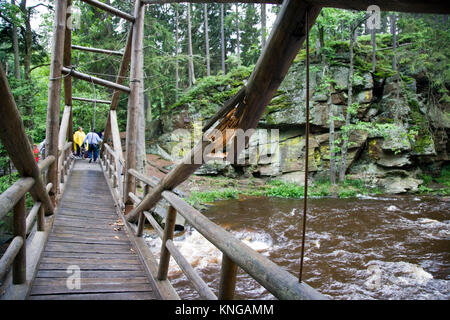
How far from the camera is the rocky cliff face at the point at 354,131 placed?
15125 millimetres

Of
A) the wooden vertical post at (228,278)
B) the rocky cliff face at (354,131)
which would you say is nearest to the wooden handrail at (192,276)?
the wooden vertical post at (228,278)

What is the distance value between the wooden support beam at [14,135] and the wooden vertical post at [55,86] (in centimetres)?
248

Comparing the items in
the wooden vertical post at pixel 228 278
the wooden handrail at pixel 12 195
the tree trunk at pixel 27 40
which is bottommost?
the wooden vertical post at pixel 228 278

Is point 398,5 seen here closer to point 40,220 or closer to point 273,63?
point 273,63

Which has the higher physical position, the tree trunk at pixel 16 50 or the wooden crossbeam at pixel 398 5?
the tree trunk at pixel 16 50

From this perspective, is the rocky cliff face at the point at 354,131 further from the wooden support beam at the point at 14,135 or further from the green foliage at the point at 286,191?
the wooden support beam at the point at 14,135

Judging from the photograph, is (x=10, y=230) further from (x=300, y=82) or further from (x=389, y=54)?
(x=389, y=54)

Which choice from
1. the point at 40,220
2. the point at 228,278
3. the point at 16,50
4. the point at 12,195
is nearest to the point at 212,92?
the point at 16,50

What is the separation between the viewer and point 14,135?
227cm

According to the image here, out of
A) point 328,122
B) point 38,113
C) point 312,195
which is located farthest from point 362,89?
point 38,113

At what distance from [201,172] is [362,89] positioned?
10.5m

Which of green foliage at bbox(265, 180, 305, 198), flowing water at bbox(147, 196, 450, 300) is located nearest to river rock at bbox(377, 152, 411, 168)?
flowing water at bbox(147, 196, 450, 300)

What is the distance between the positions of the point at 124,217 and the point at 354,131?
14.1m

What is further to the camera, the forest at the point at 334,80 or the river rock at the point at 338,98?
the river rock at the point at 338,98
